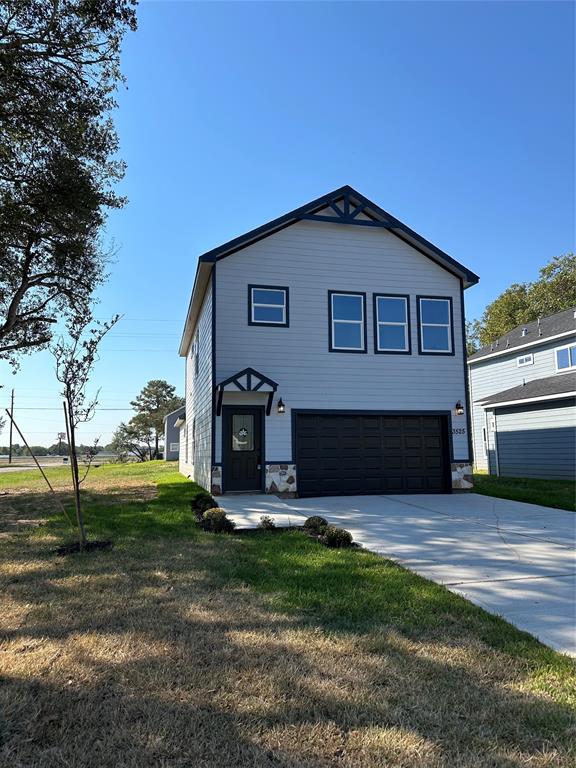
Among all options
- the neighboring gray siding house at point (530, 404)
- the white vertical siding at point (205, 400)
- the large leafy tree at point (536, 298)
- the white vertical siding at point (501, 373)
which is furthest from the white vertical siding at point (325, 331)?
the large leafy tree at point (536, 298)

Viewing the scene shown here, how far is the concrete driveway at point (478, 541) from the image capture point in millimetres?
4246

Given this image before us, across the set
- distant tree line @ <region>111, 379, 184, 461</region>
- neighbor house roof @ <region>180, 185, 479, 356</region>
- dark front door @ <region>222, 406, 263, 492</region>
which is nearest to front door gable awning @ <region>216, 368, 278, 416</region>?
dark front door @ <region>222, 406, 263, 492</region>

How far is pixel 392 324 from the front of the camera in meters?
12.9

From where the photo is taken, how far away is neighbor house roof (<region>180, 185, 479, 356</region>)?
12.3 m

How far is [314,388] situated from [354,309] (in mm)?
2383

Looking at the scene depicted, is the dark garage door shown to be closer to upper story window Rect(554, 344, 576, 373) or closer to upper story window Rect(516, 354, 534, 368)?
upper story window Rect(554, 344, 576, 373)

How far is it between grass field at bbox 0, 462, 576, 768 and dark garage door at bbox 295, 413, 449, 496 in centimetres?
695

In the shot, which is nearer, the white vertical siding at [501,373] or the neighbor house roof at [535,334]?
the neighbor house roof at [535,334]

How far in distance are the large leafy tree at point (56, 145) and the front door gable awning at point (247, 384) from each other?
140 inches

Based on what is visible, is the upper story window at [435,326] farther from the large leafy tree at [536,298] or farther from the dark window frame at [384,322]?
the large leafy tree at [536,298]

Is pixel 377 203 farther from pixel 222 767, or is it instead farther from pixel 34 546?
pixel 222 767

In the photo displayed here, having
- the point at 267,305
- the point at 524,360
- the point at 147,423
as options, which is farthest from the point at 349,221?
the point at 147,423

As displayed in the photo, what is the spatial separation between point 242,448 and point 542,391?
11302mm

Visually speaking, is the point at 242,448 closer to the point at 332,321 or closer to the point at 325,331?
the point at 325,331
